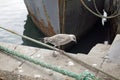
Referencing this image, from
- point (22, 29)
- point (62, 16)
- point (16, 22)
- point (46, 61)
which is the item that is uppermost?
point (46, 61)

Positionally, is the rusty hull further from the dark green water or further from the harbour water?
the harbour water

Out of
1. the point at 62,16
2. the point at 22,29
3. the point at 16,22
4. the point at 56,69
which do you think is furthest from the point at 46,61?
the point at 16,22

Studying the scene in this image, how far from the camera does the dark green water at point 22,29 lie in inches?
370

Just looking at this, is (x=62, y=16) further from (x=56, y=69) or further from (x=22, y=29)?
(x=56, y=69)

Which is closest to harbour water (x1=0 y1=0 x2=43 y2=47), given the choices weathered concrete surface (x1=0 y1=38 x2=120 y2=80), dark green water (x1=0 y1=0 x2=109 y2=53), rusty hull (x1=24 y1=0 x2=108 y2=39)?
A: dark green water (x1=0 y1=0 x2=109 y2=53)

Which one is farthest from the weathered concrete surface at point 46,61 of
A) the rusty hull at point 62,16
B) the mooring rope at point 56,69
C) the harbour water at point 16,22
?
the harbour water at point 16,22

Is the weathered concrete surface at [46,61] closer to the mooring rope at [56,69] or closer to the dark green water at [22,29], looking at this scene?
the mooring rope at [56,69]

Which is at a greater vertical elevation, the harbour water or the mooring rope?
the mooring rope

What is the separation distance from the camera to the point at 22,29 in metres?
11.3

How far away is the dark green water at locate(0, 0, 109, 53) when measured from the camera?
370 inches

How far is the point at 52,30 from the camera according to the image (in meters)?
8.46

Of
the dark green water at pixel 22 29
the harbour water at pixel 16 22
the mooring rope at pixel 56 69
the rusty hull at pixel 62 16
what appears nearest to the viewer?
the mooring rope at pixel 56 69

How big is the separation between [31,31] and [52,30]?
279 cm

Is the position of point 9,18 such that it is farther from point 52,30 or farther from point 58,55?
point 58,55
